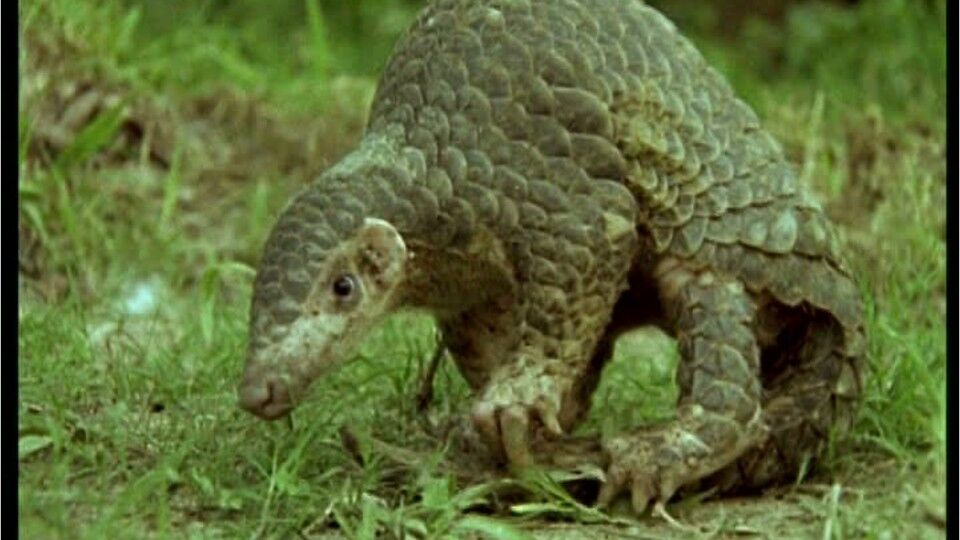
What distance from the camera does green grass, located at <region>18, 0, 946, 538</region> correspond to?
3518 mm

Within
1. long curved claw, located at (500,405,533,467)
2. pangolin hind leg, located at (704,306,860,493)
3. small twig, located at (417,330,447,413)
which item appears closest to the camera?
long curved claw, located at (500,405,533,467)

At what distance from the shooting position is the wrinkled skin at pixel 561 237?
3461 mm

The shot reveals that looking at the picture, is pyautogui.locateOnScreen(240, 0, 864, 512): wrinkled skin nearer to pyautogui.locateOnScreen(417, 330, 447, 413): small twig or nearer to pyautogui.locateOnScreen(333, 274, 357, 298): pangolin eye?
pyautogui.locateOnScreen(333, 274, 357, 298): pangolin eye

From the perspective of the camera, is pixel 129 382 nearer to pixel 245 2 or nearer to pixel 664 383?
pixel 664 383

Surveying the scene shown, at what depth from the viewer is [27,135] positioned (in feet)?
17.5

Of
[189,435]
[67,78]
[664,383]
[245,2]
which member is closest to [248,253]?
[67,78]

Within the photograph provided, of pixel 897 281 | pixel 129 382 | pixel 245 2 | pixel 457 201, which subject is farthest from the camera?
pixel 245 2

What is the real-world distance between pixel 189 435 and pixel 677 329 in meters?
0.85

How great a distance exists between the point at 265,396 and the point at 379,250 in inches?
11.3

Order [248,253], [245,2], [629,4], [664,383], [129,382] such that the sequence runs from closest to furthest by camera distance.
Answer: [629,4], [129,382], [664,383], [248,253], [245,2]

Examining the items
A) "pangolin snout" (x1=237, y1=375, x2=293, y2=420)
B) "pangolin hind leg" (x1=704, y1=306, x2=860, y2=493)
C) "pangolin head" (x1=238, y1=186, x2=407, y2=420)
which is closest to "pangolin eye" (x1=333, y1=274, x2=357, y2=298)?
"pangolin head" (x1=238, y1=186, x2=407, y2=420)

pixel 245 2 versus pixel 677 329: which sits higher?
pixel 677 329

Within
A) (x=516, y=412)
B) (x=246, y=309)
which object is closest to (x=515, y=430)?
(x=516, y=412)

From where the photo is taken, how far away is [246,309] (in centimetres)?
494
